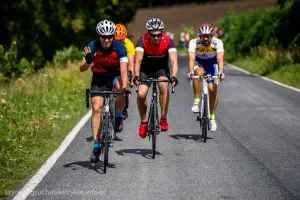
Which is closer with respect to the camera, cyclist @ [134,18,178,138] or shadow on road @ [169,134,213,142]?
cyclist @ [134,18,178,138]

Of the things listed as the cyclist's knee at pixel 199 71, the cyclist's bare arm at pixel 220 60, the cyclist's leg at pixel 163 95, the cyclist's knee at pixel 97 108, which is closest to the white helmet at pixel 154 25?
the cyclist's leg at pixel 163 95

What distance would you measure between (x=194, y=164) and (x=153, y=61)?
2.38 m

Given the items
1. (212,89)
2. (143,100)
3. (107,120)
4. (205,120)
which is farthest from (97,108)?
(212,89)

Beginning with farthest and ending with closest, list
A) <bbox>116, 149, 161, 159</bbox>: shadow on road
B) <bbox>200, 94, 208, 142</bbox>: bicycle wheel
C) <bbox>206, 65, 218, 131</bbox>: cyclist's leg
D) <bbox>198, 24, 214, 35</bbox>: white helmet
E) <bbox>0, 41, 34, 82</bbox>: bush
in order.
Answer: <bbox>0, 41, 34, 82</bbox>: bush
<bbox>206, 65, 218, 131</bbox>: cyclist's leg
<bbox>198, 24, 214, 35</bbox>: white helmet
<bbox>200, 94, 208, 142</bbox>: bicycle wheel
<bbox>116, 149, 161, 159</bbox>: shadow on road

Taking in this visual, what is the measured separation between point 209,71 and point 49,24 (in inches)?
1194

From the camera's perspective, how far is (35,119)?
1509 cm

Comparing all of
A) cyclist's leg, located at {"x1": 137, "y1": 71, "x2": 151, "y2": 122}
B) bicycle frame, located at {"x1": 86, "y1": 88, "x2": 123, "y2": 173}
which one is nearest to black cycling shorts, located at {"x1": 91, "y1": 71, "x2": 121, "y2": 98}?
bicycle frame, located at {"x1": 86, "y1": 88, "x2": 123, "y2": 173}

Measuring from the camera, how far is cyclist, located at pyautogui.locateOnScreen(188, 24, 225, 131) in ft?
45.0

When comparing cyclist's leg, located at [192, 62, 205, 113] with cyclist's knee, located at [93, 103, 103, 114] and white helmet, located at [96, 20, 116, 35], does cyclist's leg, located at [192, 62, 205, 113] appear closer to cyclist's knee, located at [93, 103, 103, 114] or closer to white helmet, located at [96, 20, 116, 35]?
cyclist's knee, located at [93, 103, 103, 114]

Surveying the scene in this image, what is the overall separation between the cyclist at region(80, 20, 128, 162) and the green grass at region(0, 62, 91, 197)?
3.56 ft

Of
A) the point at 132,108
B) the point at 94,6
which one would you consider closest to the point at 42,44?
the point at 94,6

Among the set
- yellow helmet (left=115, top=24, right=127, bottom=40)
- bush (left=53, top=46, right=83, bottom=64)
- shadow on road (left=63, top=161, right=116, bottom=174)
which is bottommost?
bush (left=53, top=46, right=83, bottom=64)

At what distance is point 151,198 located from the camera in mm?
8695

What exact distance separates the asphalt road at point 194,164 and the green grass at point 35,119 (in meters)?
0.43
